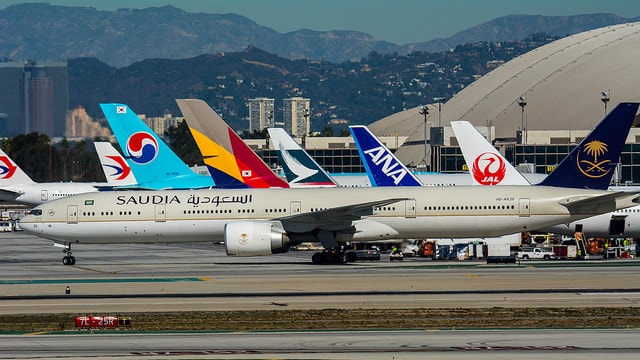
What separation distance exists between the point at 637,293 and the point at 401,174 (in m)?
27.7

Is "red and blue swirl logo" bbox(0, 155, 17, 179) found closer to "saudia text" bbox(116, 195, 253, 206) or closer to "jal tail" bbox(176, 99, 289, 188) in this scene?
"jal tail" bbox(176, 99, 289, 188)

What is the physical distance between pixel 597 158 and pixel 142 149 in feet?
100

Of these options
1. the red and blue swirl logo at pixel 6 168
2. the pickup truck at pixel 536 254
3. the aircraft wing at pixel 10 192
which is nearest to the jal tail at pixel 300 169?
the pickup truck at pixel 536 254

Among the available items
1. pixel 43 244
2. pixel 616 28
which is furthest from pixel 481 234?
pixel 616 28

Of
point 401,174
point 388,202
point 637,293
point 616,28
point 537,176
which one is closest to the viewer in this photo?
point 637,293

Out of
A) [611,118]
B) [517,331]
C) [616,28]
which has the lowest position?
[517,331]

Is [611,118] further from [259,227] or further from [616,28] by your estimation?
[616,28]

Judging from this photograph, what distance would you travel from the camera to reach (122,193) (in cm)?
5731

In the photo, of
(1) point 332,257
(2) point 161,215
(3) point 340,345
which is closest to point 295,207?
(1) point 332,257

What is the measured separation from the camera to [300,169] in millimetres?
73188

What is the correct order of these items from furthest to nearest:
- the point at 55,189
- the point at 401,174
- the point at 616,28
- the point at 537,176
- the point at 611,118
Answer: the point at 616,28
the point at 55,189
the point at 537,176
the point at 401,174
the point at 611,118

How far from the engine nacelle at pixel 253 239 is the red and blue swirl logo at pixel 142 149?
2130 centimetres

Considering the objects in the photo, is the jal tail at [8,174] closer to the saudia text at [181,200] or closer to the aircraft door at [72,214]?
the aircraft door at [72,214]

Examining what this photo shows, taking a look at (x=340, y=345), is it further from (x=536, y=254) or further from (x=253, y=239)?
(x=536, y=254)
